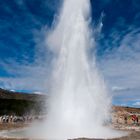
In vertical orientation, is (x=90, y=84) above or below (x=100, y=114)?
above

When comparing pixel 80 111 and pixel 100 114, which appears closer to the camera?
pixel 80 111

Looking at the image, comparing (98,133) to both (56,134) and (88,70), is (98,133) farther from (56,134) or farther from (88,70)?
(88,70)

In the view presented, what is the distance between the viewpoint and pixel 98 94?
24.4 metres

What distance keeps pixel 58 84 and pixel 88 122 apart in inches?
180

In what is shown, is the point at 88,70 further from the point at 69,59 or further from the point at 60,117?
the point at 60,117

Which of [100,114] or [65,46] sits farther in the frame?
[65,46]

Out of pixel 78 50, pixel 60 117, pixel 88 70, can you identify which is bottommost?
pixel 60 117

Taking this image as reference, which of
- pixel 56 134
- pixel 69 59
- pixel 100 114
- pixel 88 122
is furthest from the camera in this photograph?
pixel 69 59

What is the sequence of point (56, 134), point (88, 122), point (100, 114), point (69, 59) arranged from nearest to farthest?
point (56, 134)
point (88, 122)
point (100, 114)
point (69, 59)

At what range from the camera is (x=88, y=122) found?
2125 centimetres

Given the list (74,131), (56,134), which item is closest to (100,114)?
(74,131)

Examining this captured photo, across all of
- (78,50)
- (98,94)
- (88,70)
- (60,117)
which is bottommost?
(60,117)

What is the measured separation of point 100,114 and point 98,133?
14.6 ft

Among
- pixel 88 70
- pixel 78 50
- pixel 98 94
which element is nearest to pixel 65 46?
pixel 78 50
